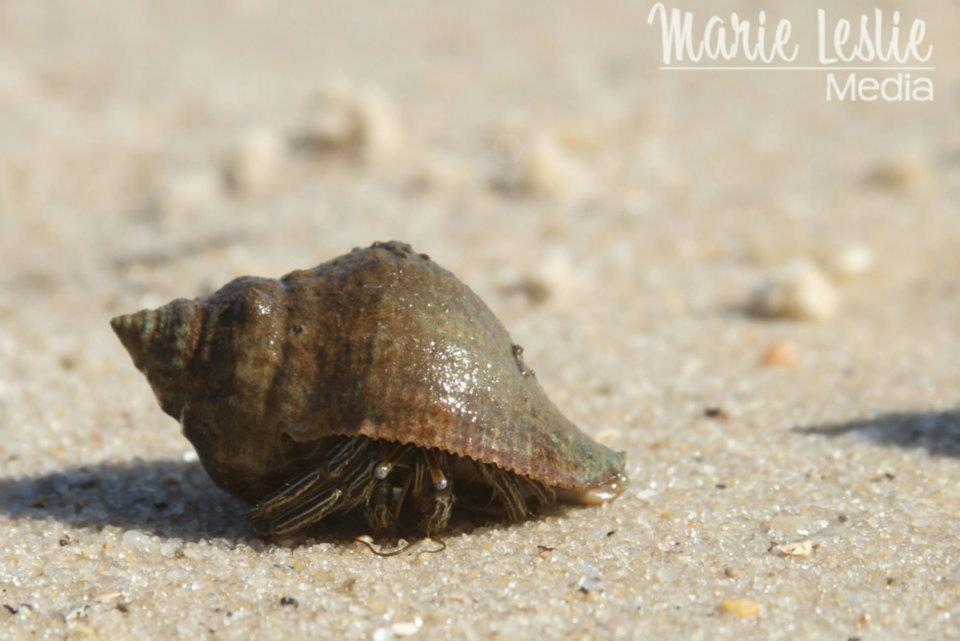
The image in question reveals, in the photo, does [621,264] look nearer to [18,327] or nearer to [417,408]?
[18,327]

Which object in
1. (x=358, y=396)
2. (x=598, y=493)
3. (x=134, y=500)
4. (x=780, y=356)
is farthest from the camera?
(x=780, y=356)

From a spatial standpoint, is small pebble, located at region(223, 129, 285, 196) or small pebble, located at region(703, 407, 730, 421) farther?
small pebble, located at region(223, 129, 285, 196)

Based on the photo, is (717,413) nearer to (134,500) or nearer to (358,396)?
(358,396)

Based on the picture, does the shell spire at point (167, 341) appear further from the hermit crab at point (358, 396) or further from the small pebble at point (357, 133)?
the small pebble at point (357, 133)

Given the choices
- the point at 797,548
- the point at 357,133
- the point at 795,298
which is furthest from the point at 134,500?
the point at 357,133

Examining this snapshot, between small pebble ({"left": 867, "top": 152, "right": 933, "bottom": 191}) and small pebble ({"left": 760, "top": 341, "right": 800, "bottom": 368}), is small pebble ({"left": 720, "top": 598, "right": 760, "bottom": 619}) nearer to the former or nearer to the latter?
small pebble ({"left": 760, "top": 341, "right": 800, "bottom": 368})

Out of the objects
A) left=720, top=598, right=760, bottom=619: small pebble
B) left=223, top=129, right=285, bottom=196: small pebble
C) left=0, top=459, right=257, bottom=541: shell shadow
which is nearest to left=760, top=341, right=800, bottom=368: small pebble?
left=720, top=598, right=760, bottom=619: small pebble
